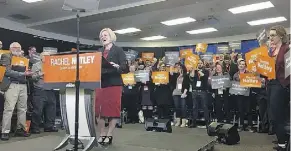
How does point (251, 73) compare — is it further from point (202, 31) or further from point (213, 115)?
point (202, 31)

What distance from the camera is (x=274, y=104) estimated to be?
315 cm

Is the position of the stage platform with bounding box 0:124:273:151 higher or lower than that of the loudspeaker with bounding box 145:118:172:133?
higher

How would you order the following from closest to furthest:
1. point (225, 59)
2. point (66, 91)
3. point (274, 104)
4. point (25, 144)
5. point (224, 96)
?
point (66, 91), point (25, 144), point (274, 104), point (224, 96), point (225, 59)

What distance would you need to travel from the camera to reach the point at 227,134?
4.09 m

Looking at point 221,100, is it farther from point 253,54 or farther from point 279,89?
point 279,89

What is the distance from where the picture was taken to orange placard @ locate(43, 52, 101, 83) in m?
2.37

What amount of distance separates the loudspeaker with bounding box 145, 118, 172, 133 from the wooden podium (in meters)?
2.68

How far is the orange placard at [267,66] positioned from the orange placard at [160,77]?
3.38m

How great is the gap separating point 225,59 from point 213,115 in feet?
4.91

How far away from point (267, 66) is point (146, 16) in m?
5.86

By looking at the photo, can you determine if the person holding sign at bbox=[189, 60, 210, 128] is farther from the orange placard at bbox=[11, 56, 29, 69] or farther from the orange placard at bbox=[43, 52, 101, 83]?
the orange placard at bbox=[43, 52, 101, 83]

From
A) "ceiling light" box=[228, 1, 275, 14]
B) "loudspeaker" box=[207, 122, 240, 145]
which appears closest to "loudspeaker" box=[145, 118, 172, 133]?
"loudspeaker" box=[207, 122, 240, 145]

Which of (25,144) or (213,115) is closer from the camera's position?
(25,144)

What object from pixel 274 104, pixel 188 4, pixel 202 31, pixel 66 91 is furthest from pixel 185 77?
pixel 202 31
